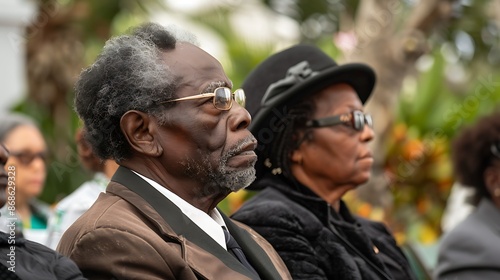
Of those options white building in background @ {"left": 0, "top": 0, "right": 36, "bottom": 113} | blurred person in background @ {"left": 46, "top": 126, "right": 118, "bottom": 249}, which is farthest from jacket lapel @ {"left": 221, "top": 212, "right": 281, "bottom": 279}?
white building in background @ {"left": 0, "top": 0, "right": 36, "bottom": 113}

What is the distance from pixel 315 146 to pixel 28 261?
2.18 m

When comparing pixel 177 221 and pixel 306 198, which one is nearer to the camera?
pixel 177 221

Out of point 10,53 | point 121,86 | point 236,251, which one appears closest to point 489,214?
point 236,251

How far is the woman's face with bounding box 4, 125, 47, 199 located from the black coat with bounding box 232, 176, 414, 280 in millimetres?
2080

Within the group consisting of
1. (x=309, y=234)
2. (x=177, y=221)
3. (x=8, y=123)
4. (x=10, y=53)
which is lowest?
(x=10, y=53)

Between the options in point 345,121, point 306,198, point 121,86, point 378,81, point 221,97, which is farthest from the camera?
point 378,81

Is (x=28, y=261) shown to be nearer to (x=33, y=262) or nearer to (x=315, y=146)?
(x=33, y=262)

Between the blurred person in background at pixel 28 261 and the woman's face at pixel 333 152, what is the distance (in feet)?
6.69

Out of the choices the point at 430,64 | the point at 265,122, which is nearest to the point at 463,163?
the point at 265,122

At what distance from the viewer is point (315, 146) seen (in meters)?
4.73

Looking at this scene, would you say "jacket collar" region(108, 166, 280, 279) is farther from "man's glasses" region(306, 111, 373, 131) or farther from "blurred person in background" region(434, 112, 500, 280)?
"blurred person in background" region(434, 112, 500, 280)

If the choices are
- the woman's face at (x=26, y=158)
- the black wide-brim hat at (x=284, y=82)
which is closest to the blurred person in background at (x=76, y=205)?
the woman's face at (x=26, y=158)

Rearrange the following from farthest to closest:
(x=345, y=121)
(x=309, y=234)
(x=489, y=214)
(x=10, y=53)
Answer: (x=10, y=53), (x=489, y=214), (x=345, y=121), (x=309, y=234)

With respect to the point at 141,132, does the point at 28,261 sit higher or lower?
lower
